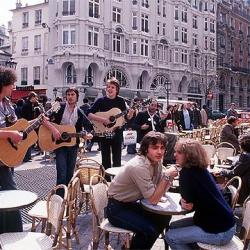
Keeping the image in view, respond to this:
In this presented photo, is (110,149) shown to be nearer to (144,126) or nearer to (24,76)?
(144,126)

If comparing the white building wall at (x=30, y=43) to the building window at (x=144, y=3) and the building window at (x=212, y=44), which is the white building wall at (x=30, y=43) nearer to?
the building window at (x=144, y=3)

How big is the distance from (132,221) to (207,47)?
52193 mm

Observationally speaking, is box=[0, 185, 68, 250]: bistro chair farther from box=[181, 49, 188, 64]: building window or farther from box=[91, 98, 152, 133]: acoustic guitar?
box=[181, 49, 188, 64]: building window

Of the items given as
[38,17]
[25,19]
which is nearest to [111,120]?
[38,17]

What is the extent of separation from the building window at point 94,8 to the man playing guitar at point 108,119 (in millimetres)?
31751

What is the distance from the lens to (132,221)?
3.95 meters

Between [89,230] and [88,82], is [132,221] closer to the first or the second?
[89,230]

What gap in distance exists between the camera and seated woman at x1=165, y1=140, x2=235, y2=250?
A: 12.2ft

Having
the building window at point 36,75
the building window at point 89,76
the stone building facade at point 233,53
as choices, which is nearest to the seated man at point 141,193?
the building window at point 89,76

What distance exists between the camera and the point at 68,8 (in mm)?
36562

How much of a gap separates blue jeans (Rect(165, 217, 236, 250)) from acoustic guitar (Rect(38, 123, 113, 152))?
300 cm

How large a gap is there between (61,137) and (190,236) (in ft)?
11.0

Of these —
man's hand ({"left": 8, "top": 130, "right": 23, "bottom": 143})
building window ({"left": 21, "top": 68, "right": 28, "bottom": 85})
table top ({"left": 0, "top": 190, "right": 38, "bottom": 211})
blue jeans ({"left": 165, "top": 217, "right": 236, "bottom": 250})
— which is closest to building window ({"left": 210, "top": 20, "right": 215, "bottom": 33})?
building window ({"left": 21, "top": 68, "right": 28, "bottom": 85})

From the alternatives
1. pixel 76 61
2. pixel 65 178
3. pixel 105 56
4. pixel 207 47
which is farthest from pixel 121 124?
pixel 207 47
